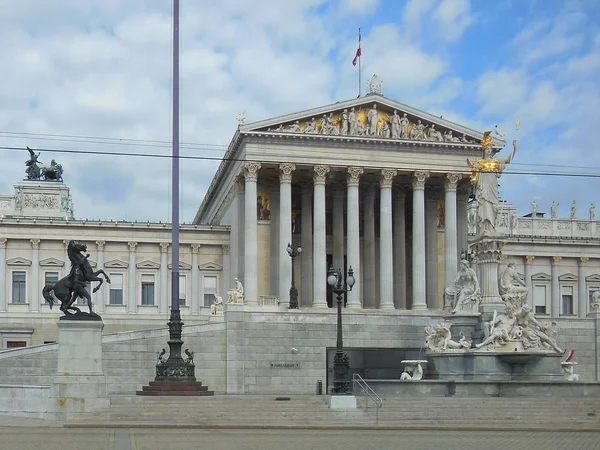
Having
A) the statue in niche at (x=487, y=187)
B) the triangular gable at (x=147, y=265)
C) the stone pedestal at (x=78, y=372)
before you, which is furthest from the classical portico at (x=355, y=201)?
the stone pedestal at (x=78, y=372)

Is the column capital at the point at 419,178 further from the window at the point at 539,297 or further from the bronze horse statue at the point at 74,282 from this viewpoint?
the bronze horse statue at the point at 74,282

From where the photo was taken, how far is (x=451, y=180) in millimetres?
82750

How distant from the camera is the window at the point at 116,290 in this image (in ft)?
292

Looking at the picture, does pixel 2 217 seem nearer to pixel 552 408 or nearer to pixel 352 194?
pixel 352 194

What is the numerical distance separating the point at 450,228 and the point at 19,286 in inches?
1423

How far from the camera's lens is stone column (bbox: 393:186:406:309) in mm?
86812

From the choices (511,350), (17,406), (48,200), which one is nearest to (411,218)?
(48,200)

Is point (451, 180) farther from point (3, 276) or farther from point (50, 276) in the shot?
point (3, 276)

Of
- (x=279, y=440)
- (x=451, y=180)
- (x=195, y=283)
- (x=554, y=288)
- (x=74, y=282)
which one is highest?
(x=451, y=180)

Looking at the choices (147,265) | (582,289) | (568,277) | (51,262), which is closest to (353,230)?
(147,265)

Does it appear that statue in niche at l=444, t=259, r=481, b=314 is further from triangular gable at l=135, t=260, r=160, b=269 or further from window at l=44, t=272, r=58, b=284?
window at l=44, t=272, r=58, b=284

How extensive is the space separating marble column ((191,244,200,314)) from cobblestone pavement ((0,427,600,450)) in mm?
54284

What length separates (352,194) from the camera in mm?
80812

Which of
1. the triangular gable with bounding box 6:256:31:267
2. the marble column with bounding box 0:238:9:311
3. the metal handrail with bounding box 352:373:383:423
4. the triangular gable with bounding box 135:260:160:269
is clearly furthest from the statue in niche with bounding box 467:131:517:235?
the marble column with bounding box 0:238:9:311
